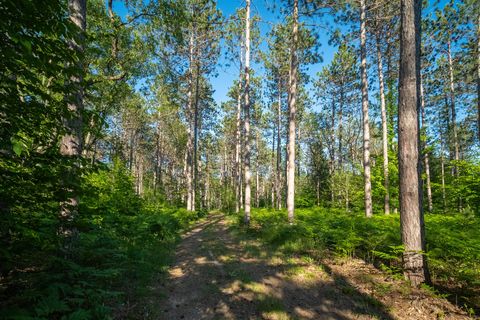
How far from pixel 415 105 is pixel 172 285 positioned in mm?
6675

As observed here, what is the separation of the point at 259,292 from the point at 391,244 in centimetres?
372

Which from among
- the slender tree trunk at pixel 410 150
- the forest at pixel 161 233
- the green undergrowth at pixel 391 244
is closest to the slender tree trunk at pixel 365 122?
the forest at pixel 161 233

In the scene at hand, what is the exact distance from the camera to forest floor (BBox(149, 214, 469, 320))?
418cm

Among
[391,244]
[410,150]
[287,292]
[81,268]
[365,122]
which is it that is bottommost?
[287,292]

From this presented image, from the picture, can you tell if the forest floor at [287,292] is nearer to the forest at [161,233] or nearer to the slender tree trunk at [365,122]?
the forest at [161,233]

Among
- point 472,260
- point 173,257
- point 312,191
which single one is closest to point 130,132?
point 312,191

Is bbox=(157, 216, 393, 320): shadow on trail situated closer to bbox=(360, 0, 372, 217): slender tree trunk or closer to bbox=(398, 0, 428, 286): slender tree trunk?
bbox=(398, 0, 428, 286): slender tree trunk

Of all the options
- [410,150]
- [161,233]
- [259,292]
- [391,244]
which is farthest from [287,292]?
[161,233]

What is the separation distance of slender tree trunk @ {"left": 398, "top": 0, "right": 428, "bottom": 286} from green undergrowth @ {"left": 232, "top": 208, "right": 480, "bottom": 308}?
0.27 meters

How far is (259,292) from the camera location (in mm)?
4934

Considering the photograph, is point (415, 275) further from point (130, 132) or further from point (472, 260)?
point (130, 132)

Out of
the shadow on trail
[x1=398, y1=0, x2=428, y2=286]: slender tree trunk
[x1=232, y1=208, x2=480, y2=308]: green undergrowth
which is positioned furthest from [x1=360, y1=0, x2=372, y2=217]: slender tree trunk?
[x1=398, y1=0, x2=428, y2=286]: slender tree trunk

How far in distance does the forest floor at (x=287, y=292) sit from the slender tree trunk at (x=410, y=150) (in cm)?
58

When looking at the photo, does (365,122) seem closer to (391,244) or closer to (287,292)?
(391,244)
